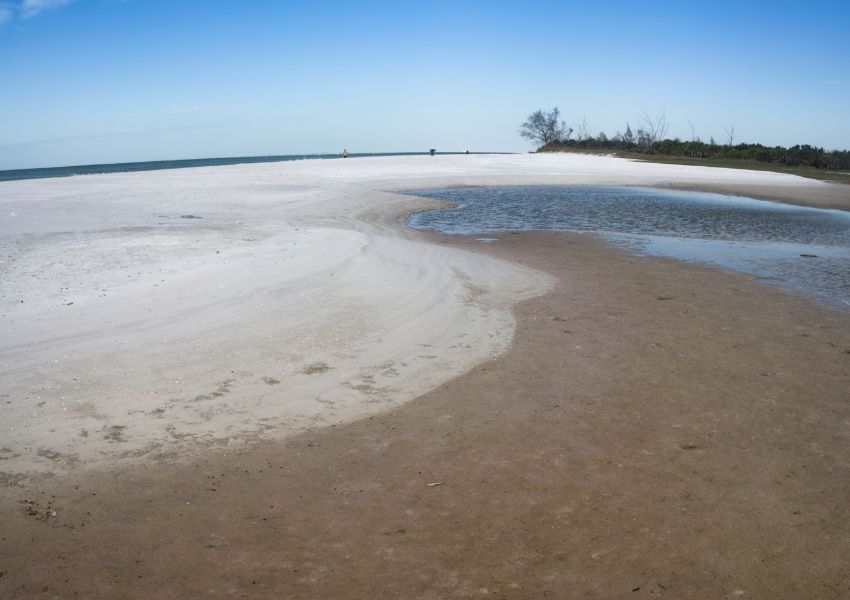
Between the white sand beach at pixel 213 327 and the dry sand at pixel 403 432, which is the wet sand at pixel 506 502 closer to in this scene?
the dry sand at pixel 403 432

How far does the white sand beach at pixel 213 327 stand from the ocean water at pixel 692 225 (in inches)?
150

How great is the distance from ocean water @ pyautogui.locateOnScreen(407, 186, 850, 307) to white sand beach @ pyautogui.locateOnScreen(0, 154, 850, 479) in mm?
3806

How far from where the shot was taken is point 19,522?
315cm

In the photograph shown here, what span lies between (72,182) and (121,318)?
780 inches

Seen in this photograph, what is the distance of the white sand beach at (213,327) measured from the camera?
4188 mm

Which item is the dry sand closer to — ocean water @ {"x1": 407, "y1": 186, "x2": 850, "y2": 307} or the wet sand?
the wet sand

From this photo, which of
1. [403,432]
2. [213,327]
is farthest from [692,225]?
[403,432]

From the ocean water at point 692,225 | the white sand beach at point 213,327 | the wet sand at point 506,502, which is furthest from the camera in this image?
the ocean water at point 692,225

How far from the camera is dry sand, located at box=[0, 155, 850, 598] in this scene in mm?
2941

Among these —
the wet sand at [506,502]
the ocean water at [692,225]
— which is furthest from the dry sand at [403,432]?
the ocean water at [692,225]

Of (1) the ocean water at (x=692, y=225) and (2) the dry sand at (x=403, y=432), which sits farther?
(1) the ocean water at (x=692, y=225)

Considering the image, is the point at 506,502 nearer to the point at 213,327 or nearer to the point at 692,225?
the point at 213,327

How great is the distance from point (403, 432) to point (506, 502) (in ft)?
3.40

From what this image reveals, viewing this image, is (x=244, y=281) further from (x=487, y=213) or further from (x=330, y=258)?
(x=487, y=213)
